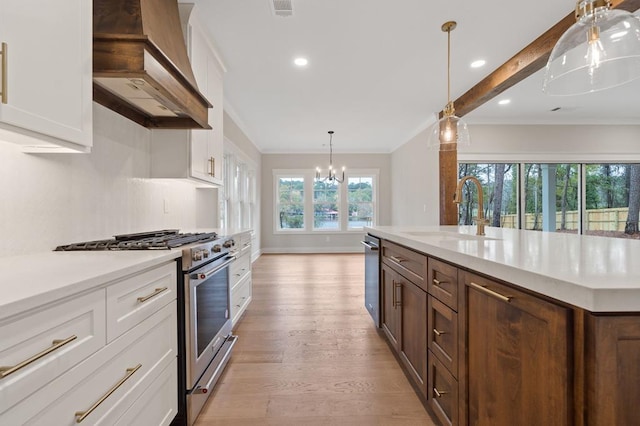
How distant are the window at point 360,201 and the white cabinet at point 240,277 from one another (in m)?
4.88

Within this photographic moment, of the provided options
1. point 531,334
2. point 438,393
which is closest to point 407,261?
point 438,393

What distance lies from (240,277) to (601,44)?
9.61 feet

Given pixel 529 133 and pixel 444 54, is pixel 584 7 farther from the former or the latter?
pixel 529 133

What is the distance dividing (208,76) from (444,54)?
7.93 feet

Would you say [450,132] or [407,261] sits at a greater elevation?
[450,132]

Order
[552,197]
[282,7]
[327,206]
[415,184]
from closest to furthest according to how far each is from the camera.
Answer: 1. [282,7]
2. [552,197]
3. [415,184]
4. [327,206]

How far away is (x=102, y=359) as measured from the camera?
3.12 feet

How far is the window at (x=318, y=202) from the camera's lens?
25.3 feet

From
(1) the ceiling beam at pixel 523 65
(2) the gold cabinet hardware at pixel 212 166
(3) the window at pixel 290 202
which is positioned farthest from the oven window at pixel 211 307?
(3) the window at pixel 290 202

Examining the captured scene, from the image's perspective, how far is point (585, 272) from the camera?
0.78 metres

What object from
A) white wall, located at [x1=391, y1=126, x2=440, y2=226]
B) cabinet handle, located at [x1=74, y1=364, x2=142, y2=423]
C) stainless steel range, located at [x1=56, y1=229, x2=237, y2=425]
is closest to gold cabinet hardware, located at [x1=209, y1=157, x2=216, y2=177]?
stainless steel range, located at [x1=56, y1=229, x2=237, y2=425]

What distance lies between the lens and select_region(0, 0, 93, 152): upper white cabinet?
37.1 inches

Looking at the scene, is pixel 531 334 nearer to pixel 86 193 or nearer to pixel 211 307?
pixel 211 307

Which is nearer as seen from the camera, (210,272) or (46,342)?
(46,342)
